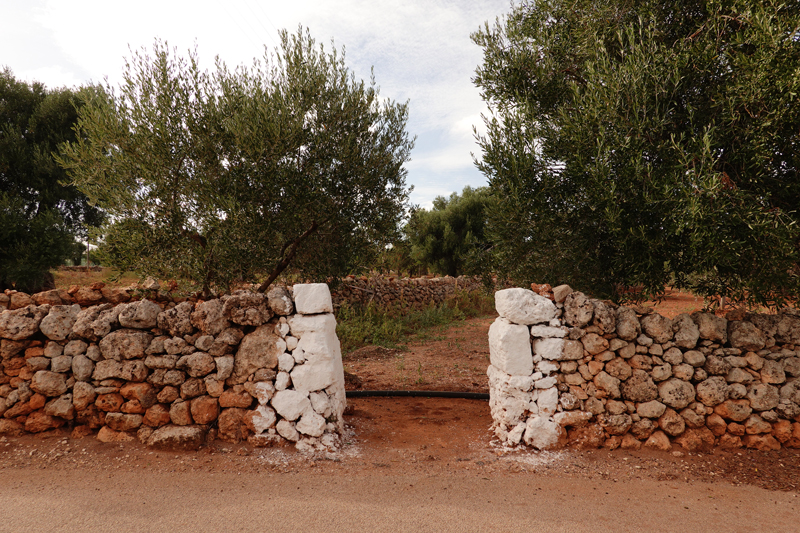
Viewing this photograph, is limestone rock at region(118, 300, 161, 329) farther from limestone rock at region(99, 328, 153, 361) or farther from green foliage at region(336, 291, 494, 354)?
green foliage at region(336, 291, 494, 354)

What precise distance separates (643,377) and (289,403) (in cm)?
445

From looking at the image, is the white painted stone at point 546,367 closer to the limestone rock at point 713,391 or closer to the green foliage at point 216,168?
the limestone rock at point 713,391

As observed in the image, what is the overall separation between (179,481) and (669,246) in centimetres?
632

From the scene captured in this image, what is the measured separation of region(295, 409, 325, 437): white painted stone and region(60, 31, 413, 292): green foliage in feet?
8.56

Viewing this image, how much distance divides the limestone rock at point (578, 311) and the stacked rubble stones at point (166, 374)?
3.12 meters

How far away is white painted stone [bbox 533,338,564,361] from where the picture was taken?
5348 millimetres

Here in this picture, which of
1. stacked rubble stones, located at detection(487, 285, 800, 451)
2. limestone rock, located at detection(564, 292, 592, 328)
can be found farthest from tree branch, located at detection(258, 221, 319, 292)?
limestone rock, located at detection(564, 292, 592, 328)

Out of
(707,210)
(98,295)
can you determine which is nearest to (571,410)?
(707,210)

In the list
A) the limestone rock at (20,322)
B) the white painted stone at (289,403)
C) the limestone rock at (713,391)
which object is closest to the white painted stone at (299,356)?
the white painted stone at (289,403)

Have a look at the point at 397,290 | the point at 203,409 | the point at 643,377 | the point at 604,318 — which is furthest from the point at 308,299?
the point at 397,290

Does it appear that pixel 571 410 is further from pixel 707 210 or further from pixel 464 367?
pixel 464 367

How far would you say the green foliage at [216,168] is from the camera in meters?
6.43

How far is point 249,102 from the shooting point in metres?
6.55

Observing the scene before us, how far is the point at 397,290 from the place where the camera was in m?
16.8
